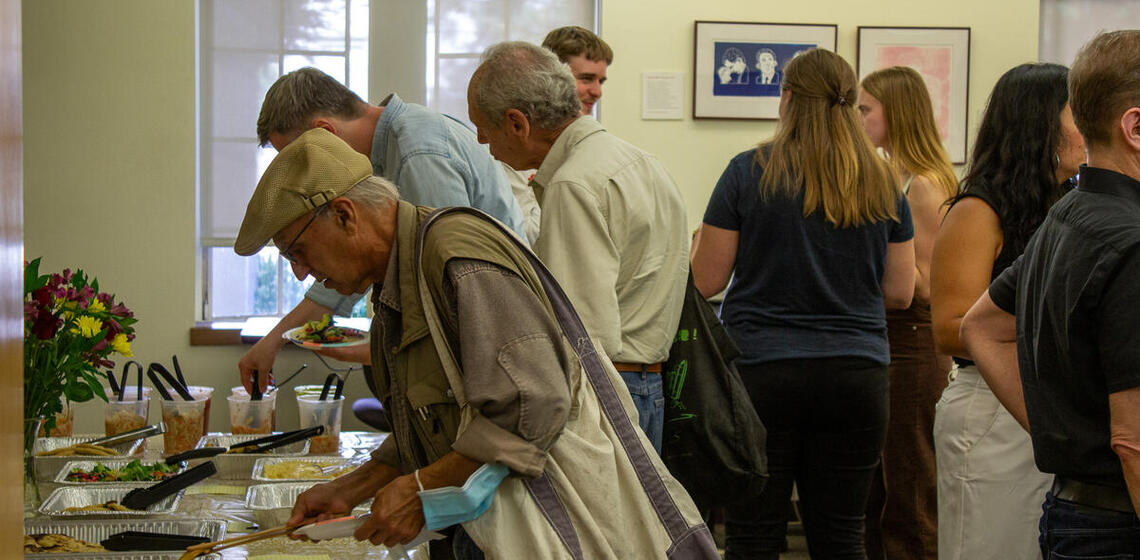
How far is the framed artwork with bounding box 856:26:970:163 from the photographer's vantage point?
15.6 ft

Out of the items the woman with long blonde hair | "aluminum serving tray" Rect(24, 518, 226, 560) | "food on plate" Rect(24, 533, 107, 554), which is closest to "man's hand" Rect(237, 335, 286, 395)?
"aluminum serving tray" Rect(24, 518, 226, 560)

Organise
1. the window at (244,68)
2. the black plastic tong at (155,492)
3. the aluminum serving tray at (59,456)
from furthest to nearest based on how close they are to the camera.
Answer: the window at (244,68)
the aluminum serving tray at (59,456)
the black plastic tong at (155,492)

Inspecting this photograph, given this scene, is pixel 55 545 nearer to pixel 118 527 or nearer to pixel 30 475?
pixel 118 527

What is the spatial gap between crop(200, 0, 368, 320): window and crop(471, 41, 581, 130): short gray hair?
8.75 feet

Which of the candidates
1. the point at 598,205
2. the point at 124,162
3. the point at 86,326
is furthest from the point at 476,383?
the point at 124,162

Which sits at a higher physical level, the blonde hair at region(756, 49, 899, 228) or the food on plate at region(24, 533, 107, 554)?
the blonde hair at region(756, 49, 899, 228)

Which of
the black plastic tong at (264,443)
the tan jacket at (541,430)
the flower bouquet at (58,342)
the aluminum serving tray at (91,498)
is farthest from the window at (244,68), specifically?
the tan jacket at (541,430)

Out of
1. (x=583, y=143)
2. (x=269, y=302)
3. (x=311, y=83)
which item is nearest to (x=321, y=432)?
(x=311, y=83)

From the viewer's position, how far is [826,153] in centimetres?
247

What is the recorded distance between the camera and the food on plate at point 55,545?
1715 millimetres

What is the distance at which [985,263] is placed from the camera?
1.91 metres

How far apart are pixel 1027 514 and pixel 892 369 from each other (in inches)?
55.0

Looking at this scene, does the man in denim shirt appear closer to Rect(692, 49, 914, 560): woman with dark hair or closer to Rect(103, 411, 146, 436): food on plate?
Rect(692, 49, 914, 560): woman with dark hair

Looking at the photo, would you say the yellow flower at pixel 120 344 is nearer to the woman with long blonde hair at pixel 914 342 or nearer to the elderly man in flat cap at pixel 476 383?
the elderly man in flat cap at pixel 476 383
